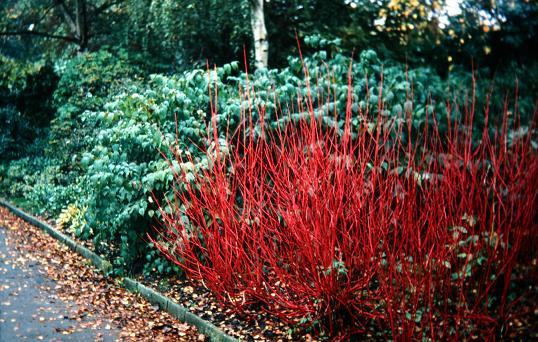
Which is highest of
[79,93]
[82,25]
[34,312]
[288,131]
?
[82,25]

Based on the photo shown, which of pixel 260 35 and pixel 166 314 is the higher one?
pixel 260 35

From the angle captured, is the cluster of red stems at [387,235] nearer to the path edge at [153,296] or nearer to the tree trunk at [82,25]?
the path edge at [153,296]

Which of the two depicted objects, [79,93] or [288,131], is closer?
[288,131]

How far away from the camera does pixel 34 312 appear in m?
5.70

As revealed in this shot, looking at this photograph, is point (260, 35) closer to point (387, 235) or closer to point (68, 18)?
point (387, 235)

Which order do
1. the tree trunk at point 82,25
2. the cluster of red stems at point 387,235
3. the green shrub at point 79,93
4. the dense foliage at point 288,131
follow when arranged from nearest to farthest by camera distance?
1. the cluster of red stems at point 387,235
2. the dense foliage at point 288,131
3. the green shrub at point 79,93
4. the tree trunk at point 82,25

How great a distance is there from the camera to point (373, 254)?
4203 mm

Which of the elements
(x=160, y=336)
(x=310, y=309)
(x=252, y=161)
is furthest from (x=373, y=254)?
(x=160, y=336)

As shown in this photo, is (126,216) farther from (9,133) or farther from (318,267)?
(9,133)

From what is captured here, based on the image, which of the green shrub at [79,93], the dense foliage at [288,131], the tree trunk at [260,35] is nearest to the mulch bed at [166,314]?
the dense foliage at [288,131]

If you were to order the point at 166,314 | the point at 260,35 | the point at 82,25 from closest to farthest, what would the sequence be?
1. the point at 166,314
2. the point at 260,35
3. the point at 82,25

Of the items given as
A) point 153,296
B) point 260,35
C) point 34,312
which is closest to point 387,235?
point 153,296

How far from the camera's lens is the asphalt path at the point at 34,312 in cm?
512

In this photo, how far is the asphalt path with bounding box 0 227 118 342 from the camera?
512cm
